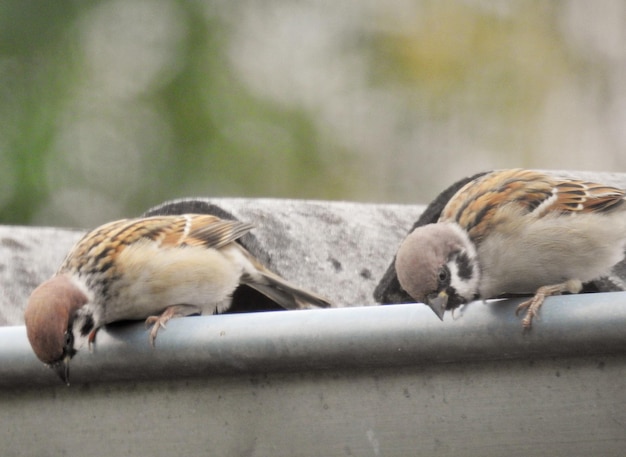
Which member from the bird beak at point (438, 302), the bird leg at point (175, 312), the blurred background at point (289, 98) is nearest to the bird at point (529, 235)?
the bird beak at point (438, 302)

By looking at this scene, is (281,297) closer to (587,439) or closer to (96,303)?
(96,303)

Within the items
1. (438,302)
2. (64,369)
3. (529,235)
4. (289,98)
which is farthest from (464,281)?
(289,98)

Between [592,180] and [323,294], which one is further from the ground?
[592,180]

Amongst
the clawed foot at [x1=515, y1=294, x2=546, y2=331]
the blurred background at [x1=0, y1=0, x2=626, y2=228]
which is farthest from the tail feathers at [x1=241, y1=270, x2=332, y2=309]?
the blurred background at [x1=0, y1=0, x2=626, y2=228]

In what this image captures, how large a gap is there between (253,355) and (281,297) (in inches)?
41.8

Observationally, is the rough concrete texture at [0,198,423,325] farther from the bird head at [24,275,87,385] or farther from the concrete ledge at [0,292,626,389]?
the concrete ledge at [0,292,626,389]

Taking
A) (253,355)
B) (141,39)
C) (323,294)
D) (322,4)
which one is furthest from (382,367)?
(322,4)

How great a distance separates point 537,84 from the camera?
10.2 m

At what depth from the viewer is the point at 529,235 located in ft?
8.29

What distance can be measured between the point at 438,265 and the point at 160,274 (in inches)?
41.3

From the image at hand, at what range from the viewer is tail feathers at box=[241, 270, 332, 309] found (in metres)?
2.66

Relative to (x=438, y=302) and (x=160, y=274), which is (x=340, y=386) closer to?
(x=438, y=302)

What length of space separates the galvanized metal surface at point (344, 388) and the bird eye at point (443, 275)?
1.64 ft

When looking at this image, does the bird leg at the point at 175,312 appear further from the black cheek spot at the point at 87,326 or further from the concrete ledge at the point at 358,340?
the concrete ledge at the point at 358,340
